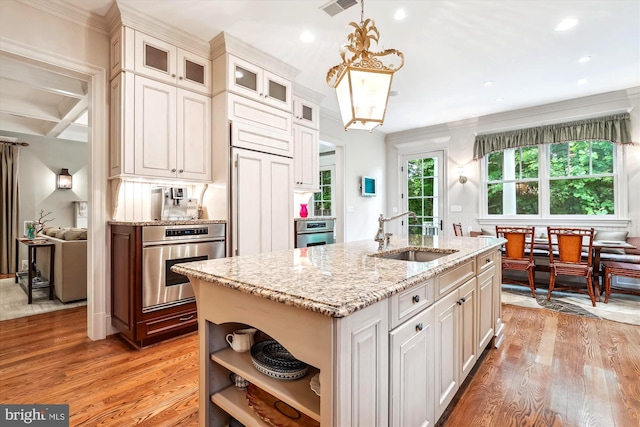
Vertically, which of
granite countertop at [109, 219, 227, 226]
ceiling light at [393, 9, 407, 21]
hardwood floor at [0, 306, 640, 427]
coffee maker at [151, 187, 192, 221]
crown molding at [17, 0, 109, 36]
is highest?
ceiling light at [393, 9, 407, 21]

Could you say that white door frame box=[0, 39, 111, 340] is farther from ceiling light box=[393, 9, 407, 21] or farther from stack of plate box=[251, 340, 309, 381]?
ceiling light box=[393, 9, 407, 21]

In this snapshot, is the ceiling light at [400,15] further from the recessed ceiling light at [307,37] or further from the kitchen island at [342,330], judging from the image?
the kitchen island at [342,330]

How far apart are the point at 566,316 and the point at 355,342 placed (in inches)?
143

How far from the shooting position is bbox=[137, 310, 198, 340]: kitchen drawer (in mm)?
2553

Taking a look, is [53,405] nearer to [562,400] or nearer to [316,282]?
[316,282]

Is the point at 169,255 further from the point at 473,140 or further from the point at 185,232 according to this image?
the point at 473,140

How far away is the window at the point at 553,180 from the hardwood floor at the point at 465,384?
8.20ft

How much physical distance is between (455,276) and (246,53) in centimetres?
299

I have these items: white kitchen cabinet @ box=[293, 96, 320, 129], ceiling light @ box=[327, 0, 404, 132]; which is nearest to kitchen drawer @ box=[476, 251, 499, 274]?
ceiling light @ box=[327, 0, 404, 132]

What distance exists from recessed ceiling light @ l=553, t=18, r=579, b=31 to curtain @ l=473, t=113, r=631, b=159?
2445mm

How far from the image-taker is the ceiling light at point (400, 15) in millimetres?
2701

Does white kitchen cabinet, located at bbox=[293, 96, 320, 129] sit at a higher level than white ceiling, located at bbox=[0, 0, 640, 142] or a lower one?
lower

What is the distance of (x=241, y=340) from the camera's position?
140 cm

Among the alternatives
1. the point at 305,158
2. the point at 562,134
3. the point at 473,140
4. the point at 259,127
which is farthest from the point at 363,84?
the point at 473,140
